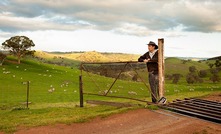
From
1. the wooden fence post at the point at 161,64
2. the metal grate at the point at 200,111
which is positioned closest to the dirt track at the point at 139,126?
the metal grate at the point at 200,111

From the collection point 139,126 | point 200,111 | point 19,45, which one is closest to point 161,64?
point 200,111

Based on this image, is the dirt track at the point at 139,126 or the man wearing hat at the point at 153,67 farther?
the man wearing hat at the point at 153,67

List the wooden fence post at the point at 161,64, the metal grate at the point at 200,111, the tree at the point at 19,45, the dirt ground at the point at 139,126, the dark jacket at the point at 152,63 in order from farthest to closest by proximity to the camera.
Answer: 1. the tree at the point at 19,45
2. the dark jacket at the point at 152,63
3. the wooden fence post at the point at 161,64
4. the metal grate at the point at 200,111
5. the dirt ground at the point at 139,126

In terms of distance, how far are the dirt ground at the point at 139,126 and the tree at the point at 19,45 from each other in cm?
5708

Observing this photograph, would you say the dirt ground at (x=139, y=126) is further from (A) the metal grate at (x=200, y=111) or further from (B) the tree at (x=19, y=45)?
(B) the tree at (x=19, y=45)

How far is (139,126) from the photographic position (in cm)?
1046

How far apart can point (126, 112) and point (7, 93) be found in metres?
29.8

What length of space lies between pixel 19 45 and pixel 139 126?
59.8 meters

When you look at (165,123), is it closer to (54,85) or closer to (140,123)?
(140,123)

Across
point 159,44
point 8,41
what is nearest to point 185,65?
point 8,41

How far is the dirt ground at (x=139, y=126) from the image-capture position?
32.1ft

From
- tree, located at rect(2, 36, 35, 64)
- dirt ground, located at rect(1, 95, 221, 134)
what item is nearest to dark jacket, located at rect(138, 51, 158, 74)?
dirt ground, located at rect(1, 95, 221, 134)

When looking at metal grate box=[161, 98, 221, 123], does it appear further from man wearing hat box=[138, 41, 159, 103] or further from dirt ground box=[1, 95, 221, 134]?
man wearing hat box=[138, 41, 159, 103]

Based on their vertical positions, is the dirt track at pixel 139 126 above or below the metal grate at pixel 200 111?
below
